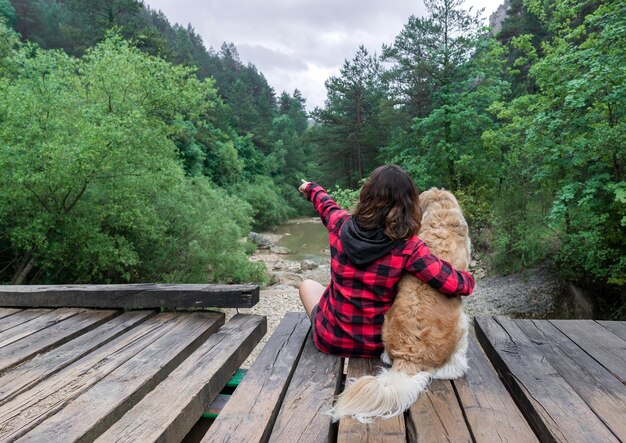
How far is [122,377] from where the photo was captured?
2182 mm

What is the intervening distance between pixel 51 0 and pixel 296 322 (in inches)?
2419

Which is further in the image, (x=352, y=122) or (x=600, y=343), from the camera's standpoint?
(x=352, y=122)

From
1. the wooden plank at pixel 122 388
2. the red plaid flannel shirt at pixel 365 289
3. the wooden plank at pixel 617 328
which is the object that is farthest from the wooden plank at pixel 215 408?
the wooden plank at pixel 617 328

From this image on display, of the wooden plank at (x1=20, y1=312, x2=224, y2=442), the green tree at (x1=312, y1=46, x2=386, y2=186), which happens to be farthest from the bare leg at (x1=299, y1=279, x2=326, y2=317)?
the green tree at (x1=312, y1=46, x2=386, y2=186)

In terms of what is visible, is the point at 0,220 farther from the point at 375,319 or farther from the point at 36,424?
the point at 375,319

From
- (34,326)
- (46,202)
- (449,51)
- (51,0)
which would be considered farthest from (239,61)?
(34,326)

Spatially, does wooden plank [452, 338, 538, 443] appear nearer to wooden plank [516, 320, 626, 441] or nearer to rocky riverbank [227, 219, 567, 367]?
wooden plank [516, 320, 626, 441]

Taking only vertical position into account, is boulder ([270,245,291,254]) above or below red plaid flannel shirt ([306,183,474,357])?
below

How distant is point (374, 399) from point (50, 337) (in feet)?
7.70

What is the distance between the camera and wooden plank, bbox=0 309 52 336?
119 inches

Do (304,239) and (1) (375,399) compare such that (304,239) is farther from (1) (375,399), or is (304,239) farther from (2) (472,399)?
(1) (375,399)

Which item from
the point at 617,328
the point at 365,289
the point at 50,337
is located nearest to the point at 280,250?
the point at 50,337

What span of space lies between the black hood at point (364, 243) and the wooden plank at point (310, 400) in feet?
2.01

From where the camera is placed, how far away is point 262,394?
191 cm
